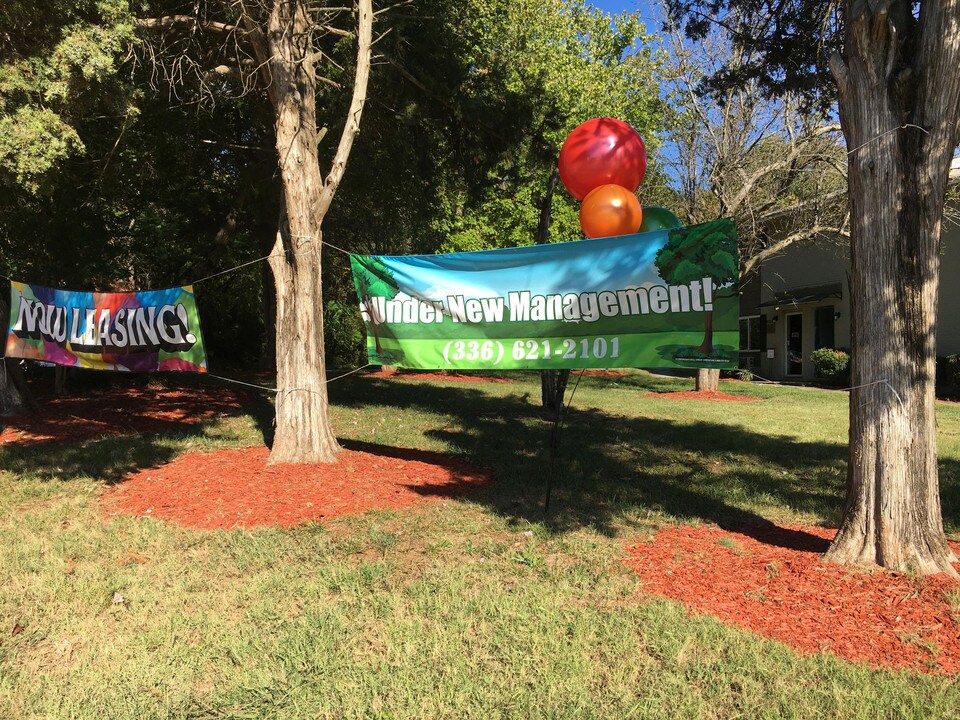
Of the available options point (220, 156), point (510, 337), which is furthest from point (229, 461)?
point (220, 156)

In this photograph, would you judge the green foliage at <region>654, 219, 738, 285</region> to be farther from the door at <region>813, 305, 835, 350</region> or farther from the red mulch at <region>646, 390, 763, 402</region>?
the door at <region>813, 305, 835, 350</region>

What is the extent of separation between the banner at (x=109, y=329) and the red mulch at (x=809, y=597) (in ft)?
16.8

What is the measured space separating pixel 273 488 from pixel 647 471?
426 centimetres

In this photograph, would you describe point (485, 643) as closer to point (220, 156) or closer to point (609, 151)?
point (609, 151)

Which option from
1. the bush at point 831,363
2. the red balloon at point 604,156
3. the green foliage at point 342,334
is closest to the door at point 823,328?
the bush at point 831,363

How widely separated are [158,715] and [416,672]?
1163 millimetres

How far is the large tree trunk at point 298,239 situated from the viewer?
7.59 meters

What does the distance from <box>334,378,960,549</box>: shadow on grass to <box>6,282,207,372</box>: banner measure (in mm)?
3614

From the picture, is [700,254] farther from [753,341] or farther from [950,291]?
[753,341]

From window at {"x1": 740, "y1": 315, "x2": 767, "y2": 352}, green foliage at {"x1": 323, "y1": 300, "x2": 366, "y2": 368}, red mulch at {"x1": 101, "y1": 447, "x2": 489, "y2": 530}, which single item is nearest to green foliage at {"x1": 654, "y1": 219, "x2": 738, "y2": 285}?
red mulch at {"x1": 101, "y1": 447, "x2": 489, "y2": 530}

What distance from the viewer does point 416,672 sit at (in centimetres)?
338

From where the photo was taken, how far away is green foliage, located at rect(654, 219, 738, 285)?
508cm

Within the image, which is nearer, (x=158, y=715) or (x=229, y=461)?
(x=158, y=715)

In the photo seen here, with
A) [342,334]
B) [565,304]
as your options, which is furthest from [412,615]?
[342,334]
